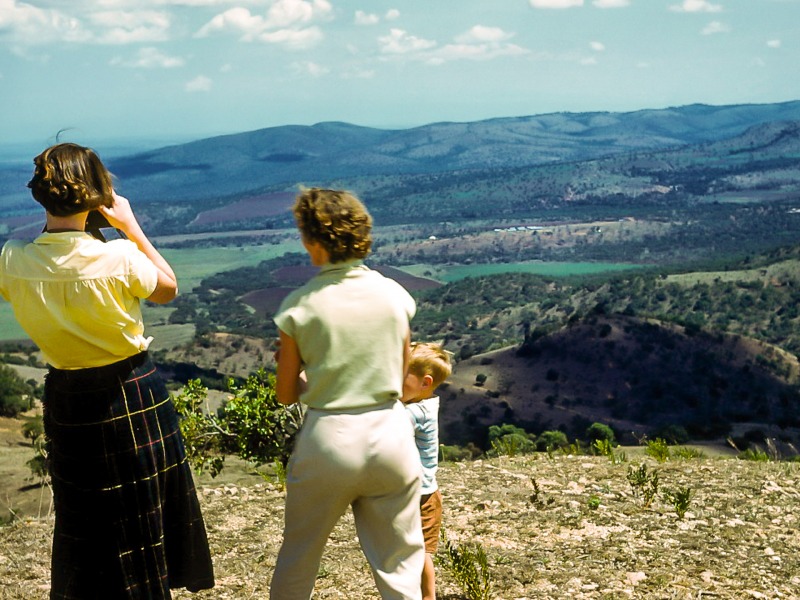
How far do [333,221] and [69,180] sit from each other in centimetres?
85

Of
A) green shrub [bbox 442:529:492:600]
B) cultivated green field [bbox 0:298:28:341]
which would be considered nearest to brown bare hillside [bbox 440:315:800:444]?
green shrub [bbox 442:529:492:600]

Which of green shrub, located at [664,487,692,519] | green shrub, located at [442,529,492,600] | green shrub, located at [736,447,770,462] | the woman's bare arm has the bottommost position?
green shrub, located at [736,447,770,462]

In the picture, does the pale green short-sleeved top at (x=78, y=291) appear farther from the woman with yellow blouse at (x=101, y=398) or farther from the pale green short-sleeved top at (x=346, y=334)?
the pale green short-sleeved top at (x=346, y=334)

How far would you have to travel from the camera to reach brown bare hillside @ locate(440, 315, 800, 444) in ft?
129

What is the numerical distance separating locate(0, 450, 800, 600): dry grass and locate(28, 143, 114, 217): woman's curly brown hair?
7.26ft

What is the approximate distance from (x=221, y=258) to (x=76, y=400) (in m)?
124

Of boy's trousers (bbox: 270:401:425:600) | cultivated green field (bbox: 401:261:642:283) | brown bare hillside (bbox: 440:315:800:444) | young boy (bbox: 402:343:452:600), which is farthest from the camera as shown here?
cultivated green field (bbox: 401:261:642:283)

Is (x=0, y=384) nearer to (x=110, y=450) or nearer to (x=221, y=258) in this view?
(x=110, y=450)

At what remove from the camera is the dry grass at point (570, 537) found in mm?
4492

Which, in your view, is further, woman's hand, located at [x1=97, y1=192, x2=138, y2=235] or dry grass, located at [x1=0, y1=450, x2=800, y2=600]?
dry grass, located at [x1=0, y1=450, x2=800, y2=600]

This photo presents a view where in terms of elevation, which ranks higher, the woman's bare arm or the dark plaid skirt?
the woman's bare arm

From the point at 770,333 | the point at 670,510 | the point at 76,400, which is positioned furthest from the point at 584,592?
the point at 770,333

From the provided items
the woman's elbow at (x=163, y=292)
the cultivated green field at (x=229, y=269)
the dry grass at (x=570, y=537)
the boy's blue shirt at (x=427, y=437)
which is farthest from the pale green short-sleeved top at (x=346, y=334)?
the cultivated green field at (x=229, y=269)

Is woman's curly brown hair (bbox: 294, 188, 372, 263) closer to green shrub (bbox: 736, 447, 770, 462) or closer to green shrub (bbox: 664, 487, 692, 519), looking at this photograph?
green shrub (bbox: 664, 487, 692, 519)
